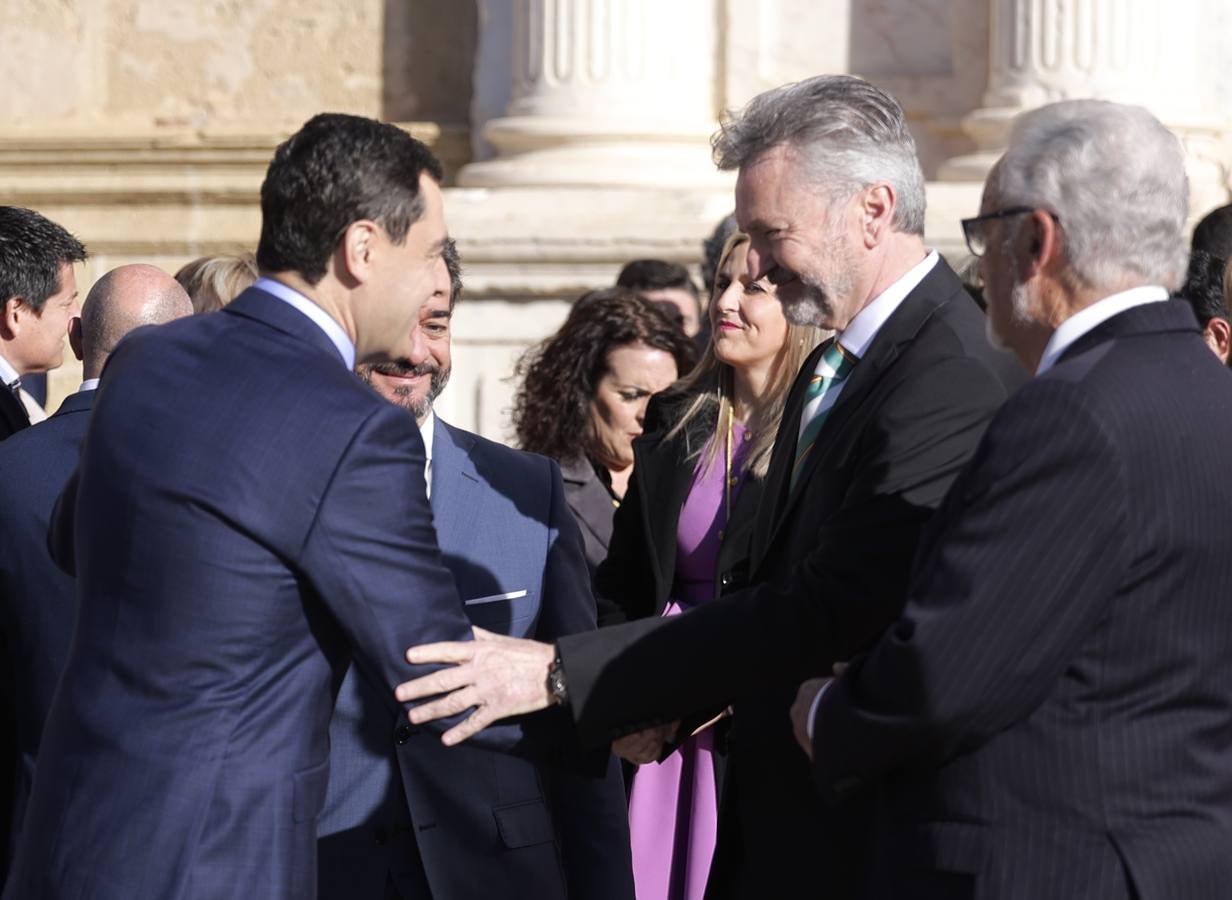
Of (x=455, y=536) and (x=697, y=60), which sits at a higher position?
(x=697, y=60)

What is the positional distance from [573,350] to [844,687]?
3131 millimetres

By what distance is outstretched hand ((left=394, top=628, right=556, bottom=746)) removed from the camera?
104 inches

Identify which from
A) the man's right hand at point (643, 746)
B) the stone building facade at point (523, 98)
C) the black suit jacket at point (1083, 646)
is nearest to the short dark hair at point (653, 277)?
the stone building facade at point (523, 98)

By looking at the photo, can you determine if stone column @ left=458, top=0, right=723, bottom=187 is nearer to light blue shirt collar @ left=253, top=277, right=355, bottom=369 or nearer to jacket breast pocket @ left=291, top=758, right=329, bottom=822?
light blue shirt collar @ left=253, top=277, right=355, bottom=369

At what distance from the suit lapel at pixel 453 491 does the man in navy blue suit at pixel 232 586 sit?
2.19 feet

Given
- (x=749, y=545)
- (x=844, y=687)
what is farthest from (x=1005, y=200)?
(x=749, y=545)

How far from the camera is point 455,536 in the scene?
10.7 feet

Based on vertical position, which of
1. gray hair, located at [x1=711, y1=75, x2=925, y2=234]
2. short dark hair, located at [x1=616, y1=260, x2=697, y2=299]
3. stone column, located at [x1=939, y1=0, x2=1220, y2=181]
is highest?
stone column, located at [x1=939, y1=0, x2=1220, y2=181]

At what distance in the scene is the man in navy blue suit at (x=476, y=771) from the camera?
3.03 m

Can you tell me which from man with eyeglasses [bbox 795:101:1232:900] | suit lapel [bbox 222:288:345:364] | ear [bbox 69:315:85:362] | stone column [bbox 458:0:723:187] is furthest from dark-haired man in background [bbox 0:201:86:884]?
stone column [bbox 458:0:723:187]

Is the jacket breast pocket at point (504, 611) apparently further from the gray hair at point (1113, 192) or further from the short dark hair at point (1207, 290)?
the short dark hair at point (1207, 290)

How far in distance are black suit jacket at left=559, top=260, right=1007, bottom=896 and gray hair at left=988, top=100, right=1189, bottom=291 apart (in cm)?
39

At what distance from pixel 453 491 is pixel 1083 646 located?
1.30 m

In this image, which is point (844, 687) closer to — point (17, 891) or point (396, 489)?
point (396, 489)
